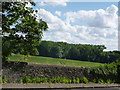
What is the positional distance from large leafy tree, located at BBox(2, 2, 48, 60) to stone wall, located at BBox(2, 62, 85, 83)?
30.6 inches

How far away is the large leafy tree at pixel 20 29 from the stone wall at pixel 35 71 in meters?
0.78

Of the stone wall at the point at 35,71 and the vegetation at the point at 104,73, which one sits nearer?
the stone wall at the point at 35,71

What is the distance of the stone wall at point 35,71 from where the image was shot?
41.7 feet

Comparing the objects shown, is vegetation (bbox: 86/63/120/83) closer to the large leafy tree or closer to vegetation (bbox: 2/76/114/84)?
vegetation (bbox: 2/76/114/84)

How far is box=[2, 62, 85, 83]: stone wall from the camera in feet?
41.7

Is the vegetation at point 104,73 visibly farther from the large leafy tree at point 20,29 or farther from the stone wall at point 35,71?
the large leafy tree at point 20,29

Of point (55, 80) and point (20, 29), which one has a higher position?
point (20, 29)

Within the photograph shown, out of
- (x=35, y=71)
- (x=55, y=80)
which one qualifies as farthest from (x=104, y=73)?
(x=35, y=71)

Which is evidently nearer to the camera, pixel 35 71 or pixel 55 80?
pixel 35 71

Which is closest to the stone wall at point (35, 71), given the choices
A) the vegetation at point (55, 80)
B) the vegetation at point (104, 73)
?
the vegetation at point (55, 80)

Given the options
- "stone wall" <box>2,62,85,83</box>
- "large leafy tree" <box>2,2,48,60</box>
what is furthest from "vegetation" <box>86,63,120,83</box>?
"large leafy tree" <box>2,2,48,60</box>

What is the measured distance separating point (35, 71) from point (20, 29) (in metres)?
2.63

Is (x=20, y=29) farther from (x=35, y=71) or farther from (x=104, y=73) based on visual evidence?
(x=104, y=73)

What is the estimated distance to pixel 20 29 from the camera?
43.7 ft
